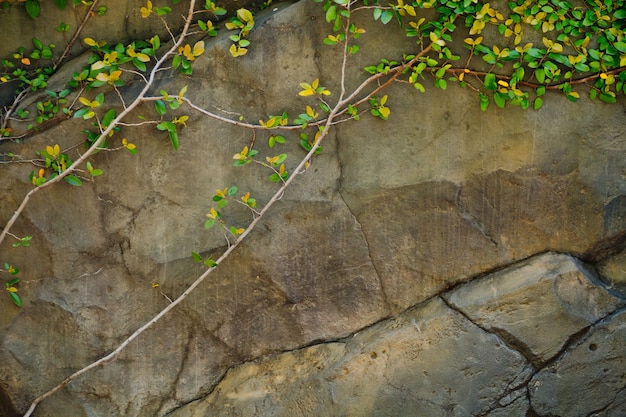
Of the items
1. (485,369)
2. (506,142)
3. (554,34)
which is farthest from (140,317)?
(554,34)

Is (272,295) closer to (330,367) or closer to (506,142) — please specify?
(330,367)

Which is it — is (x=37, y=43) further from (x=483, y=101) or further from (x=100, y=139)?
(x=483, y=101)

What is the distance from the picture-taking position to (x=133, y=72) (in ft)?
10.7

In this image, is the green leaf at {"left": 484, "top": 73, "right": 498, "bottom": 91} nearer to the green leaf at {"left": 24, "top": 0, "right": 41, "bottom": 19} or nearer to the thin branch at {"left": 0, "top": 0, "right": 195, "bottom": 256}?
the thin branch at {"left": 0, "top": 0, "right": 195, "bottom": 256}

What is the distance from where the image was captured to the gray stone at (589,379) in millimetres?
3029

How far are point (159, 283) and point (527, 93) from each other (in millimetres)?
1640

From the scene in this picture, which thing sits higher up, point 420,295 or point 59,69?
point 59,69

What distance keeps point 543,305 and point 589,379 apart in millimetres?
327

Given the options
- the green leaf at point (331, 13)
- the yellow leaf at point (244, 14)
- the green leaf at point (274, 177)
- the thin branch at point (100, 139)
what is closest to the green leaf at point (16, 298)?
the thin branch at point (100, 139)

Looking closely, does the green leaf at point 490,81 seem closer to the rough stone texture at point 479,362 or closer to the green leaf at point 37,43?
the rough stone texture at point 479,362

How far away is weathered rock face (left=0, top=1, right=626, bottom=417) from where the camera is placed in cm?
307

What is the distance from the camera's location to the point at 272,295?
3.25m

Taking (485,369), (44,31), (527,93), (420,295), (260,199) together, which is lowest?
(485,369)

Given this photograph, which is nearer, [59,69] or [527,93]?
[527,93]
